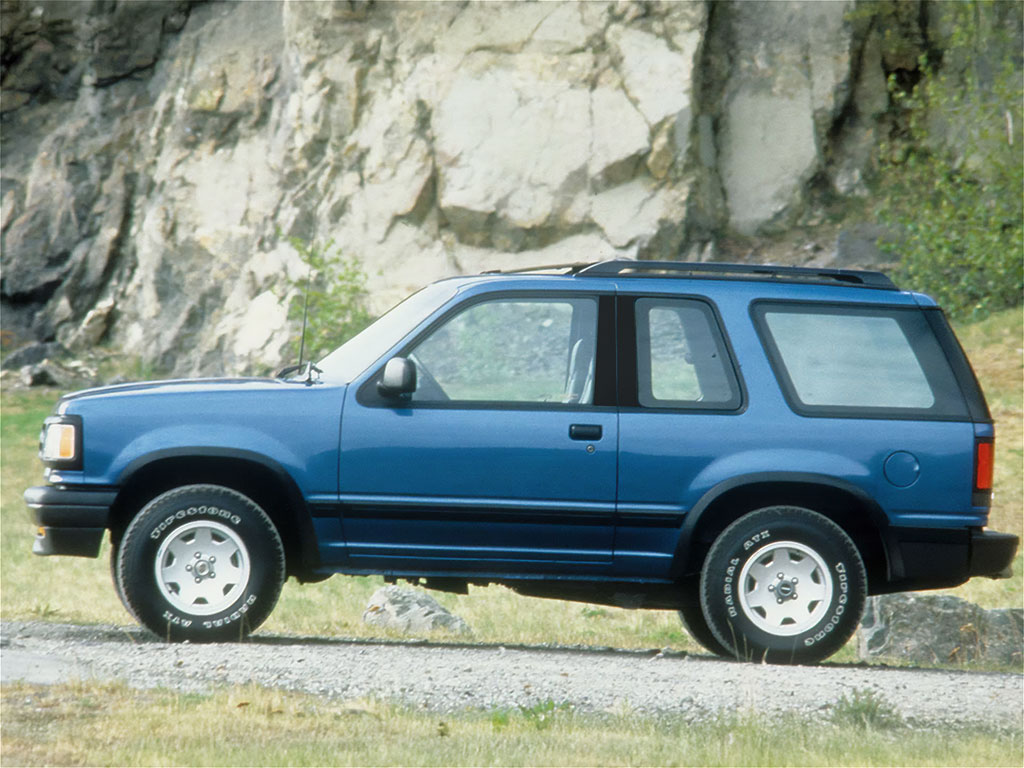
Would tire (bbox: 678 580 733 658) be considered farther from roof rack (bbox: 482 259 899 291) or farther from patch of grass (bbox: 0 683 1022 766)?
patch of grass (bbox: 0 683 1022 766)

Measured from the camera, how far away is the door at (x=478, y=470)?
7.16m

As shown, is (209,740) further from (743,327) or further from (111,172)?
(111,172)

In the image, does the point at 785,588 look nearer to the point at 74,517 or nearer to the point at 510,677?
the point at 510,677

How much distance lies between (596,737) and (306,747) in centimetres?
109

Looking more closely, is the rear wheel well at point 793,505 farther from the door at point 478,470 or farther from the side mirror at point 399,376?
the side mirror at point 399,376

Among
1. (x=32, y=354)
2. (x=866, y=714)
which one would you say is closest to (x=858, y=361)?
(x=866, y=714)

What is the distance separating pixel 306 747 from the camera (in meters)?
4.97

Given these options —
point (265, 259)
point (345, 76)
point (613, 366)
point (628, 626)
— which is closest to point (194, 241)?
point (265, 259)

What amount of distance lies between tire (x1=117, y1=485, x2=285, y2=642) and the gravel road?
0.16m

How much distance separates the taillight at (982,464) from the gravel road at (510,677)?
1.00 meters

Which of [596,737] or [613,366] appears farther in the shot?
[613,366]

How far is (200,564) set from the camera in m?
7.21

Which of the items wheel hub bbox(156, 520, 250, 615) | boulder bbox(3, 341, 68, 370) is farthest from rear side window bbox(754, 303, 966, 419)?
boulder bbox(3, 341, 68, 370)

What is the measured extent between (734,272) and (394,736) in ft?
11.0
